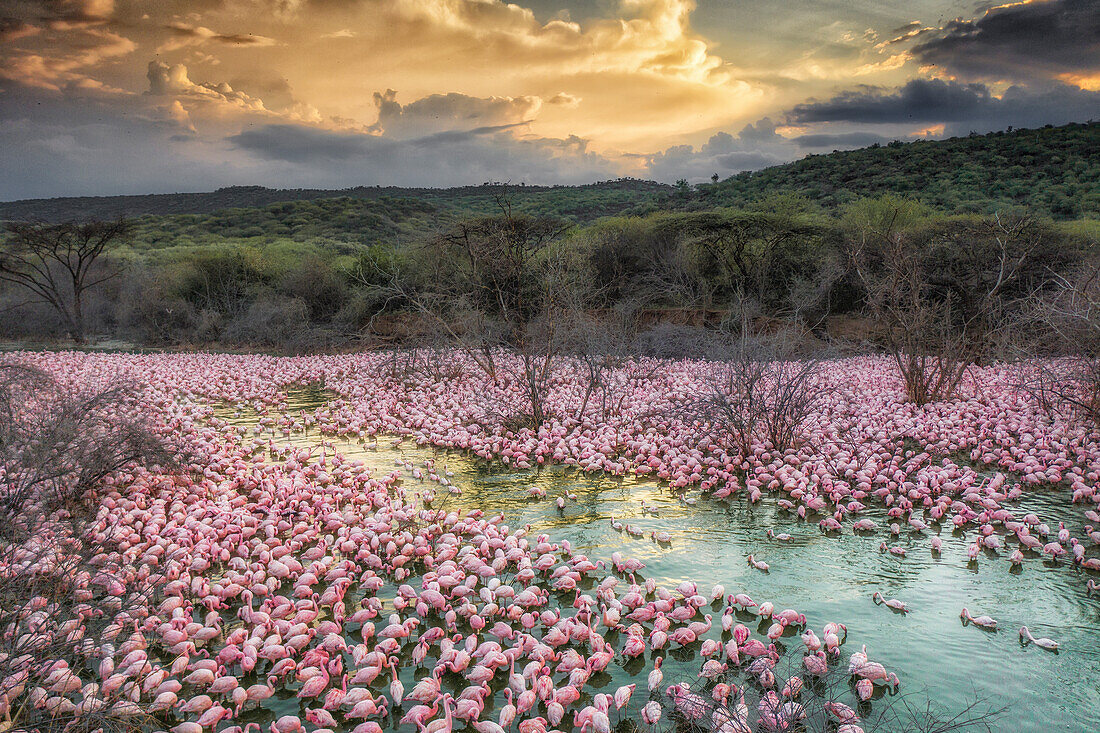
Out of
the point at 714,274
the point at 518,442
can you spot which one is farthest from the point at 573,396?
the point at 714,274

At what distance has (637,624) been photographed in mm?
4309

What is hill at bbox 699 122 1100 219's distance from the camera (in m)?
31.1

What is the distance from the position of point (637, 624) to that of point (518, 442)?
4.99 m

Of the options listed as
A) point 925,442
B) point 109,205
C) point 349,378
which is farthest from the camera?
point 109,205

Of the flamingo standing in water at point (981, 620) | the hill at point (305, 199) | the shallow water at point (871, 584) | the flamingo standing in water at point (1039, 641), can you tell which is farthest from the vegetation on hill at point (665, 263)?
the hill at point (305, 199)

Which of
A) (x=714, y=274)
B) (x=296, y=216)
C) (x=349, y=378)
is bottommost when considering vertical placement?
(x=349, y=378)

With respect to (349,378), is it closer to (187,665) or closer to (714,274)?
(187,665)

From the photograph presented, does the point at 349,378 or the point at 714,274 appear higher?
the point at 714,274

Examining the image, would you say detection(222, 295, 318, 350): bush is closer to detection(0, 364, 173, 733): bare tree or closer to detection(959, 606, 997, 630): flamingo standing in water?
detection(0, 364, 173, 733): bare tree

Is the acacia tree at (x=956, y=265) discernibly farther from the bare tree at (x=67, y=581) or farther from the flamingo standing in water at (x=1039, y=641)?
the bare tree at (x=67, y=581)

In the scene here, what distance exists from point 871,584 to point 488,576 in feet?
10.4

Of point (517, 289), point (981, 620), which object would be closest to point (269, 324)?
point (517, 289)

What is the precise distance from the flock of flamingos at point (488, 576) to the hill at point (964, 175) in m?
28.2

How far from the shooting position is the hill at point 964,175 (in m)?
31.1
